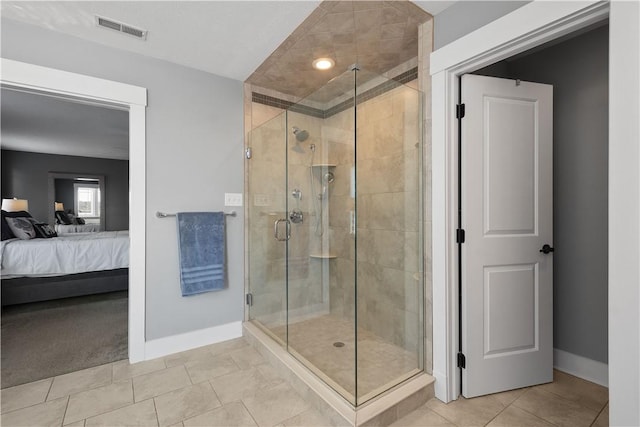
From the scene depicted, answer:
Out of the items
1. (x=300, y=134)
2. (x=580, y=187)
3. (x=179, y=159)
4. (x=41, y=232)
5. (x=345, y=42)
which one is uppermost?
(x=345, y=42)

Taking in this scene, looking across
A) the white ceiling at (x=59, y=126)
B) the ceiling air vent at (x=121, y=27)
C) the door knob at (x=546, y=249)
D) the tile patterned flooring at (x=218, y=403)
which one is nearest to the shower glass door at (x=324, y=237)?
the tile patterned flooring at (x=218, y=403)

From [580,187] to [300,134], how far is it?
2028 mm

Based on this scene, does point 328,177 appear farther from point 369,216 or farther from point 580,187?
point 580,187

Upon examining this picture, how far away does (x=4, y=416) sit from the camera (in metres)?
1.76

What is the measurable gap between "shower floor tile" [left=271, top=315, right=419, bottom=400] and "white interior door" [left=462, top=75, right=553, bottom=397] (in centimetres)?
43

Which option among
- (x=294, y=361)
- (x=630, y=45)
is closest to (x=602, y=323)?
(x=630, y=45)

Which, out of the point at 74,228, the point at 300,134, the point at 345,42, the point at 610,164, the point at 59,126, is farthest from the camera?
the point at 74,228

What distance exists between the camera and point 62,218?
20.7ft

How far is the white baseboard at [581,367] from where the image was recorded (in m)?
2.05

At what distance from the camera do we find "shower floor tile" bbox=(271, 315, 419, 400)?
1.80 metres

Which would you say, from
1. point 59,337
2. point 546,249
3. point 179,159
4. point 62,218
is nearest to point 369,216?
point 546,249

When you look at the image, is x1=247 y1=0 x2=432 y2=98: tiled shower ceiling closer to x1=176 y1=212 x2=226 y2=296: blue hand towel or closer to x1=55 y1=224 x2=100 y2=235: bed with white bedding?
x1=176 y1=212 x2=226 y2=296: blue hand towel

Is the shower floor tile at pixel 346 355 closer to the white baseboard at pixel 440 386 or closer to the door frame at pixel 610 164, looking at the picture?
the white baseboard at pixel 440 386

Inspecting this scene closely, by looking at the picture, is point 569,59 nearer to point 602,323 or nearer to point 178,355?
point 602,323
